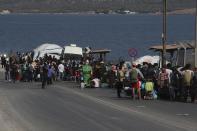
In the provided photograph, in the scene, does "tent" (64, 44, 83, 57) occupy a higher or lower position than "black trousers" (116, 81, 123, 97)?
higher

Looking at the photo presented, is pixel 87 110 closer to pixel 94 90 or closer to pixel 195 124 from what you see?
pixel 195 124

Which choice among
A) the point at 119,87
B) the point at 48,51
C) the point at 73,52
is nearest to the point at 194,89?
the point at 119,87

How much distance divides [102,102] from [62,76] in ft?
68.4

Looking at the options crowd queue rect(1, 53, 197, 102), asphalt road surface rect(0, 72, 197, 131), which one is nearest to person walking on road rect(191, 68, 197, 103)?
crowd queue rect(1, 53, 197, 102)

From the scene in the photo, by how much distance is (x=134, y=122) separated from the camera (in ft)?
79.7

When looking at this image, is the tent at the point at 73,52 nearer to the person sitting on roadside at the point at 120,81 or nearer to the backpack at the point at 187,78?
the person sitting on roadside at the point at 120,81

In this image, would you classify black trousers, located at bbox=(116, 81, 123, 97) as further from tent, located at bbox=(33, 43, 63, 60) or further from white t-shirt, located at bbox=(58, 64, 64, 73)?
tent, located at bbox=(33, 43, 63, 60)

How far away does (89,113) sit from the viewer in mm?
27250

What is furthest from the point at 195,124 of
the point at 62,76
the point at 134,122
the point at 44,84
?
the point at 62,76

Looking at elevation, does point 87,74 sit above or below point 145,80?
above

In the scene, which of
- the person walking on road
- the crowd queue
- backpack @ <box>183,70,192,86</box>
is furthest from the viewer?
the crowd queue

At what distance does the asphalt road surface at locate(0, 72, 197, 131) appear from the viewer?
23188mm

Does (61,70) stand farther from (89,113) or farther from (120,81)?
(89,113)

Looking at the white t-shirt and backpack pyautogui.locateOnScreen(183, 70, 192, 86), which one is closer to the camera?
backpack pyautogui.locateOnScreen(183, 70, 192, 86)
